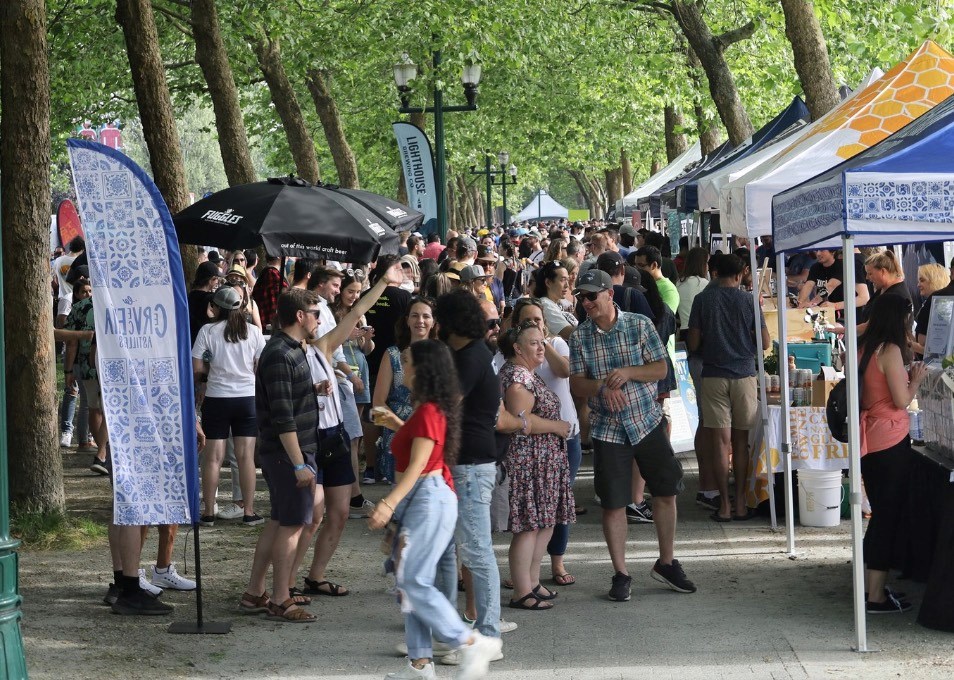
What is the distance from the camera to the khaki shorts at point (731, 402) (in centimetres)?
976

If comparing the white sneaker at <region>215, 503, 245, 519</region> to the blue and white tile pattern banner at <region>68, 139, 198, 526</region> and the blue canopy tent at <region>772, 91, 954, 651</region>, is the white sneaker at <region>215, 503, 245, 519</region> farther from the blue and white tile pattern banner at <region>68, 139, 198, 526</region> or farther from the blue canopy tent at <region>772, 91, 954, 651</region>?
the blue canopy tent at <region>772, 91, 954, 651</region>

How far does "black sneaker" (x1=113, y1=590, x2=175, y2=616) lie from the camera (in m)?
7.32

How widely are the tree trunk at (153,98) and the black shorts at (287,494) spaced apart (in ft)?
21.0

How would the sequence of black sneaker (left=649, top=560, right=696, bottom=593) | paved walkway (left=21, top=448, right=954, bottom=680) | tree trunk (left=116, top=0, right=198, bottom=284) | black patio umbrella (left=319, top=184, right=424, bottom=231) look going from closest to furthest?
1. paved walkway (left=21, top=448, right=954, bottom=680)
2. black sneaker (left=649, top=560, right=696, bottom=593)
3. black patio umbrella (left=319, top=184, right=424, bottom=231)
4. tree trunk (left=116, top=0, right=198, bottom=284)

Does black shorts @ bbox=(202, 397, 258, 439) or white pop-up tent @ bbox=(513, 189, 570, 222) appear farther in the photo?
white pop-up tent @ bbox=(513, 189, 570, 222)

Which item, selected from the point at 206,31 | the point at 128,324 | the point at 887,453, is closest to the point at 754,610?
the point at 887,453

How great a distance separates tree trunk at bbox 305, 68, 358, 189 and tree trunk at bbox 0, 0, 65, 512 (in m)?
17.5

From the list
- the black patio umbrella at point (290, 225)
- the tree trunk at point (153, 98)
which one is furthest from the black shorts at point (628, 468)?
the tree trunk at point (153, 98)

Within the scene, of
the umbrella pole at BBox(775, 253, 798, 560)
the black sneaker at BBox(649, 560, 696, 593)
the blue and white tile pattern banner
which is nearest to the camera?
the blue and white tile pattern banner

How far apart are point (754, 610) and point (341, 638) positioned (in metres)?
2.38

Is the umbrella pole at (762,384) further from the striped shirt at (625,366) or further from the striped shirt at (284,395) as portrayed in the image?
the striped shirt at (284,395)

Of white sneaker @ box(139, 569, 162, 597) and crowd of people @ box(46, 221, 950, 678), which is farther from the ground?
crowd of people @ box(46, 221, 950, 678)

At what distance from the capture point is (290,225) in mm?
9992

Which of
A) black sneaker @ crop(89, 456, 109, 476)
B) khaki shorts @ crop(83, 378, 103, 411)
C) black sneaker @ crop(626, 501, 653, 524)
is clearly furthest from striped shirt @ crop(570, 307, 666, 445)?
black sneaker @ crop(89, 456, 109, 476)
